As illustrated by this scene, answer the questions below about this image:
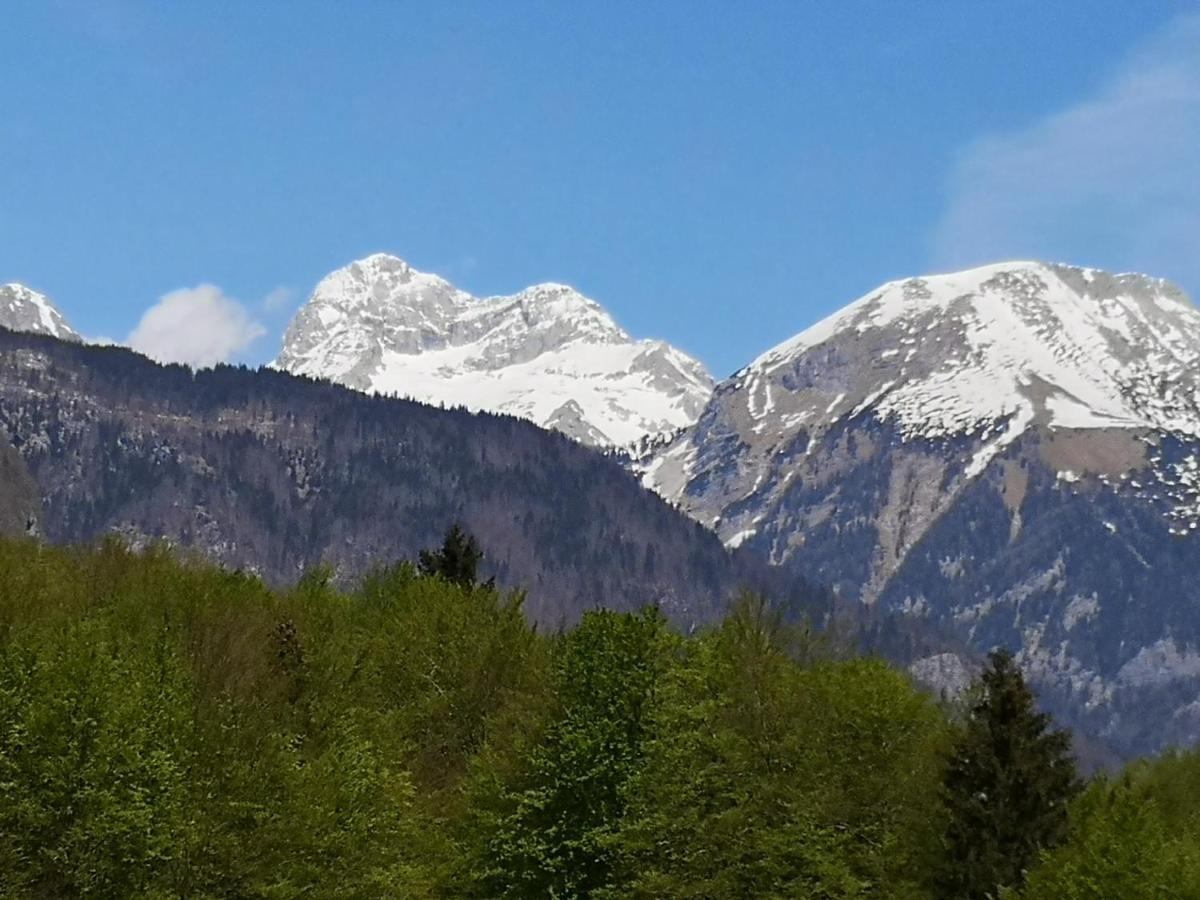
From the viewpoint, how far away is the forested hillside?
49.0 meters

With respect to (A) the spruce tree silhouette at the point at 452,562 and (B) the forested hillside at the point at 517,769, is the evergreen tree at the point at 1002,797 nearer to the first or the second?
(B) the forested hillside at the point at 517,769

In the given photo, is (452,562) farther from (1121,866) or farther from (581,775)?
(1121,866)

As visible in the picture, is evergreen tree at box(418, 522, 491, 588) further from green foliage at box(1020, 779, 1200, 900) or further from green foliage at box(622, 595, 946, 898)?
green foliage at box(1020, 779, 1200, 900)

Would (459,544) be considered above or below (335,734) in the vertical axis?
above

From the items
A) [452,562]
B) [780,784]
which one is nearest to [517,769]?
[780,784]

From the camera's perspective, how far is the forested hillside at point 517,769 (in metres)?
49.0

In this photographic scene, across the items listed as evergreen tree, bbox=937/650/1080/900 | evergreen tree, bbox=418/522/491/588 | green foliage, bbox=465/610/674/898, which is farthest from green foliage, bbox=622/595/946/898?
evergreen tree, bbox=418/522/491/588

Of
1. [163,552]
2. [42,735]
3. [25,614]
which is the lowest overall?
[42,735]

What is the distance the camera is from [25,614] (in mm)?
59188

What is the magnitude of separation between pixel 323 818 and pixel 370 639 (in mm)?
26898

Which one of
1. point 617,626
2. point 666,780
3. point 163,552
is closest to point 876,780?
point 666,780

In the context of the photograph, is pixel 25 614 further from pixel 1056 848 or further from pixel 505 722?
pixel 1056 848

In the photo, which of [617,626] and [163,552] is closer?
[617,626]

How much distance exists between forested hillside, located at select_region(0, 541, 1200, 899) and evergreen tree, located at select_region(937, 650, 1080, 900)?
80 mm
